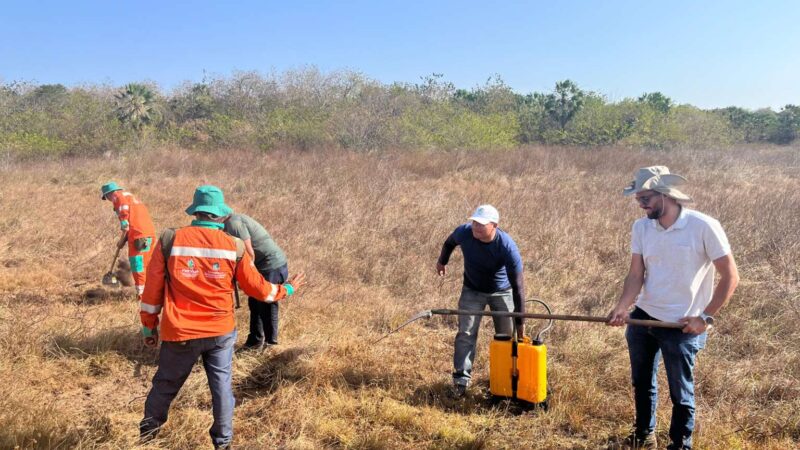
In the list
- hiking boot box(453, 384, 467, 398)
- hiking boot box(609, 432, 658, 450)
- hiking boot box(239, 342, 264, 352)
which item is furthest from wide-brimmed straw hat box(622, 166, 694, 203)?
hiking boot box(239, 342, 264, 352)

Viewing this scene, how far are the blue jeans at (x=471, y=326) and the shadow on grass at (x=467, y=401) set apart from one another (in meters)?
0.11

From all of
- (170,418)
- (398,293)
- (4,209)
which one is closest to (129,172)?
(4,209)

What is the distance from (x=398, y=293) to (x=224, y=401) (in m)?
3.54

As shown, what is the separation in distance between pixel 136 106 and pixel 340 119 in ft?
41.3

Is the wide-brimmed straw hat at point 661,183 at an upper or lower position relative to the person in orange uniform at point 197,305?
upper

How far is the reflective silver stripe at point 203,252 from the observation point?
2613 mm

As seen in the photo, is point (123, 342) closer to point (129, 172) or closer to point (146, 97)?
point (129, 172)

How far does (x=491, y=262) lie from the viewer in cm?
362

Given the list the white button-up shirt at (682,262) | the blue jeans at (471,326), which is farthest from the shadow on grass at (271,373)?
the white button-up shirt at (682,262)

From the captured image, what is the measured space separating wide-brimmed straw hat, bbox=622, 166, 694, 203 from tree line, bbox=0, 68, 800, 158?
16.8m

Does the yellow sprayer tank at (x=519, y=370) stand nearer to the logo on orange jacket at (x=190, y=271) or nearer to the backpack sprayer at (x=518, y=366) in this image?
the backpack sprayer at (x=518, y=366)

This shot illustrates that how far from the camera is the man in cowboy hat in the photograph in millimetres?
2564

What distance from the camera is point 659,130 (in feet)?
80.1

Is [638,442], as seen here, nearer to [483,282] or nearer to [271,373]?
[483,282]
